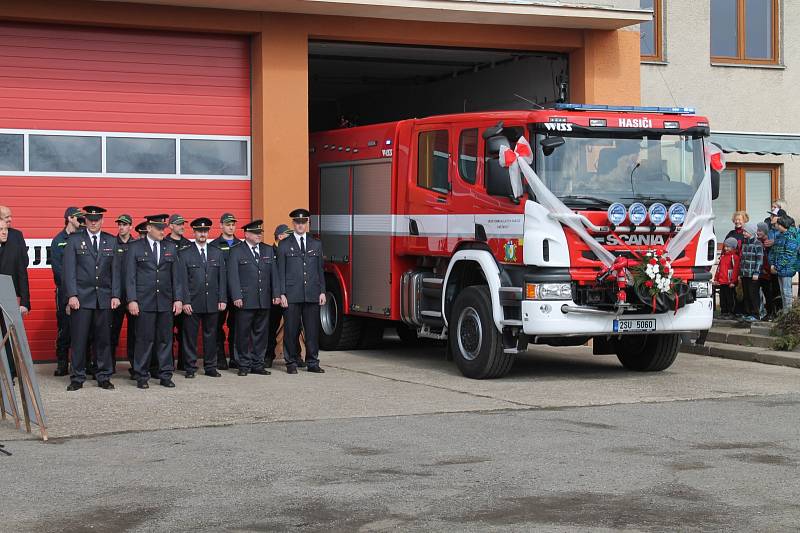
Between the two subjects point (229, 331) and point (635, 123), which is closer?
point (635, 123)

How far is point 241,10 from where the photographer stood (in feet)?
54.6

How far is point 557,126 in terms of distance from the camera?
13.7 metres

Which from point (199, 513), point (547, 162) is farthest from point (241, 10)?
point (199, 513)

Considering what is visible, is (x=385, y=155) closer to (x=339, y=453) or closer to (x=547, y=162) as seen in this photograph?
(x=547, y=162)

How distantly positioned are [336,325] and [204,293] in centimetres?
366

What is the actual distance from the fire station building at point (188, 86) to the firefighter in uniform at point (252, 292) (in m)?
1.92

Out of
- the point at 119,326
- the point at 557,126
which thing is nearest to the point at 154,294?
the point at 119,326

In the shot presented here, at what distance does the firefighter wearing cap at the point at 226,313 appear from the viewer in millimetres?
15016

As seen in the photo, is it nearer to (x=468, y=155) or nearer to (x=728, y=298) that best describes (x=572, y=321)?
(x=468, y=155)

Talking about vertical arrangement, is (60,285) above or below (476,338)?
above

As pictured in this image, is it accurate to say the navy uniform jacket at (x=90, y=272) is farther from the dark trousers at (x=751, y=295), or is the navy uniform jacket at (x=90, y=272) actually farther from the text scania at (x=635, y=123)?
the dark trousers at (x=751, y=295)

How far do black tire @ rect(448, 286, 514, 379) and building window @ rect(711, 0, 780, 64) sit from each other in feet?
34.0

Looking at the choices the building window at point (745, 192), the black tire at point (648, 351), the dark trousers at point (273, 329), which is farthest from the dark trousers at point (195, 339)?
the building window at point (745, 192)

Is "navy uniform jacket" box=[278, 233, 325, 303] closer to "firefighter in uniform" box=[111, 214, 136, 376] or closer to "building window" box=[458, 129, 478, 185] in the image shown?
"firefighter in uniform" box=[111, 214, 136, 376]
